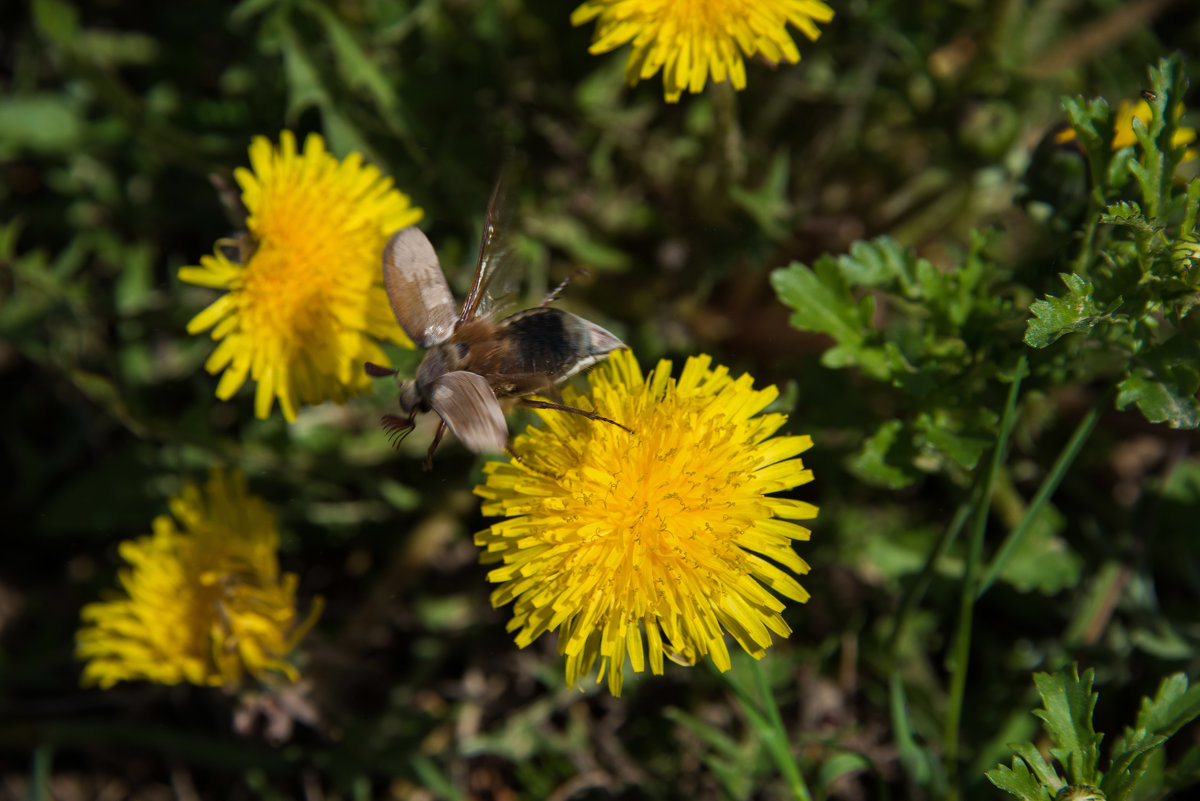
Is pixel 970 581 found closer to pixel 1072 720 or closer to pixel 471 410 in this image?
pixel 1072 720

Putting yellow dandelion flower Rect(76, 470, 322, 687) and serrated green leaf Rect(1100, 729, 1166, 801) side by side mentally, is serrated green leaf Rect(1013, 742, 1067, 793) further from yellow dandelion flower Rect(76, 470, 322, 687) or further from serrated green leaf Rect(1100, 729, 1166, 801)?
yellow dandelion flower Rect(76, 470, 322, 687)

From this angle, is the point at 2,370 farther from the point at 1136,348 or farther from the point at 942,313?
the point at 1136,348

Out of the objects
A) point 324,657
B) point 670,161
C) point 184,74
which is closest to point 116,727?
point 324,657

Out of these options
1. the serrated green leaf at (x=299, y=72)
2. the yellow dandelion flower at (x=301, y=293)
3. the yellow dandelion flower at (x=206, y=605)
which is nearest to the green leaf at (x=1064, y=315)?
the yellow dandelion flower at (x=301, y=293)

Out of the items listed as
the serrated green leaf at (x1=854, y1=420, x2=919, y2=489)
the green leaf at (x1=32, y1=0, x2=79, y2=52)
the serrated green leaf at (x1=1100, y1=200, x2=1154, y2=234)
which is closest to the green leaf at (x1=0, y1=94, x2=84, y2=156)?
the green leaf at (x1=32, y1=0, x2=79, y2=52)

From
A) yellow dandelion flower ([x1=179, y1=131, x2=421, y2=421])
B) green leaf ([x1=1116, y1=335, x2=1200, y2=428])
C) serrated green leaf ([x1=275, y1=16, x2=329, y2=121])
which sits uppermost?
serrated green leaf ([x1=275, y1=16, x2=329, y2=121])

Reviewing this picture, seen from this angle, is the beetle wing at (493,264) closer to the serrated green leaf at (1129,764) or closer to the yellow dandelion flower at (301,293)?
the yellow dandelion flower at (301,293)

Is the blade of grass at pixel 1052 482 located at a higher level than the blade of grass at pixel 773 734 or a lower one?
higher
